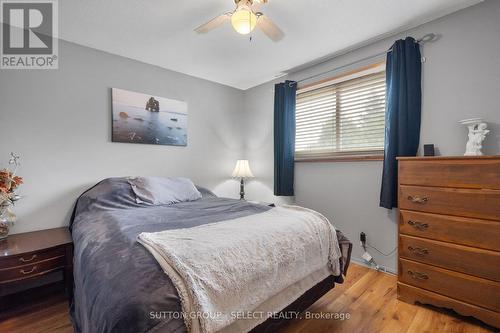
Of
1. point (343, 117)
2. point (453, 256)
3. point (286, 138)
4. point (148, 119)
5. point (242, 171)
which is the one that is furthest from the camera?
point (242, 171)

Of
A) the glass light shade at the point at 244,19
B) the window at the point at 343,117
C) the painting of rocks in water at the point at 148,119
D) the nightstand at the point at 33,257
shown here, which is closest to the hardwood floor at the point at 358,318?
the nightstand at the point at 33,257

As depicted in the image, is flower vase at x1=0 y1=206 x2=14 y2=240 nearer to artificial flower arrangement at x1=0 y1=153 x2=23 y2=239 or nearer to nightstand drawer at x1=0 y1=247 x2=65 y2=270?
artificial flower arrangement at x1=0 y1=153 x2=23 y2=239

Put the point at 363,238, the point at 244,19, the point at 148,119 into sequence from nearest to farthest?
the point at 244,19 < the point at 363,238 < the point at 148,119

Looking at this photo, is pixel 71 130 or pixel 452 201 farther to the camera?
pixel 71 130

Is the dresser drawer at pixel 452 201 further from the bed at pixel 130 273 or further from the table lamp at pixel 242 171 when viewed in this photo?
the table lamp at pixel 242 171

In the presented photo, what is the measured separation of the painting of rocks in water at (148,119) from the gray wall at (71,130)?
8 cm

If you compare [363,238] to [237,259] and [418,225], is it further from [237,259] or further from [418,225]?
[237,259]

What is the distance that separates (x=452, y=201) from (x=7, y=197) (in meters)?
3.44

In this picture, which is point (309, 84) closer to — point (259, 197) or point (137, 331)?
point (259, 197)

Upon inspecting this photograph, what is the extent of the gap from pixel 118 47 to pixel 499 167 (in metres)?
3.44

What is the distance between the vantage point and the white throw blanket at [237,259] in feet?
3.18

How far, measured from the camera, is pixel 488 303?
5.12ft

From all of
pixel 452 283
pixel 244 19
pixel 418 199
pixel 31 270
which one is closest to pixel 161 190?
pixel 31 270

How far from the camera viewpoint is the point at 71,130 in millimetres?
2430
